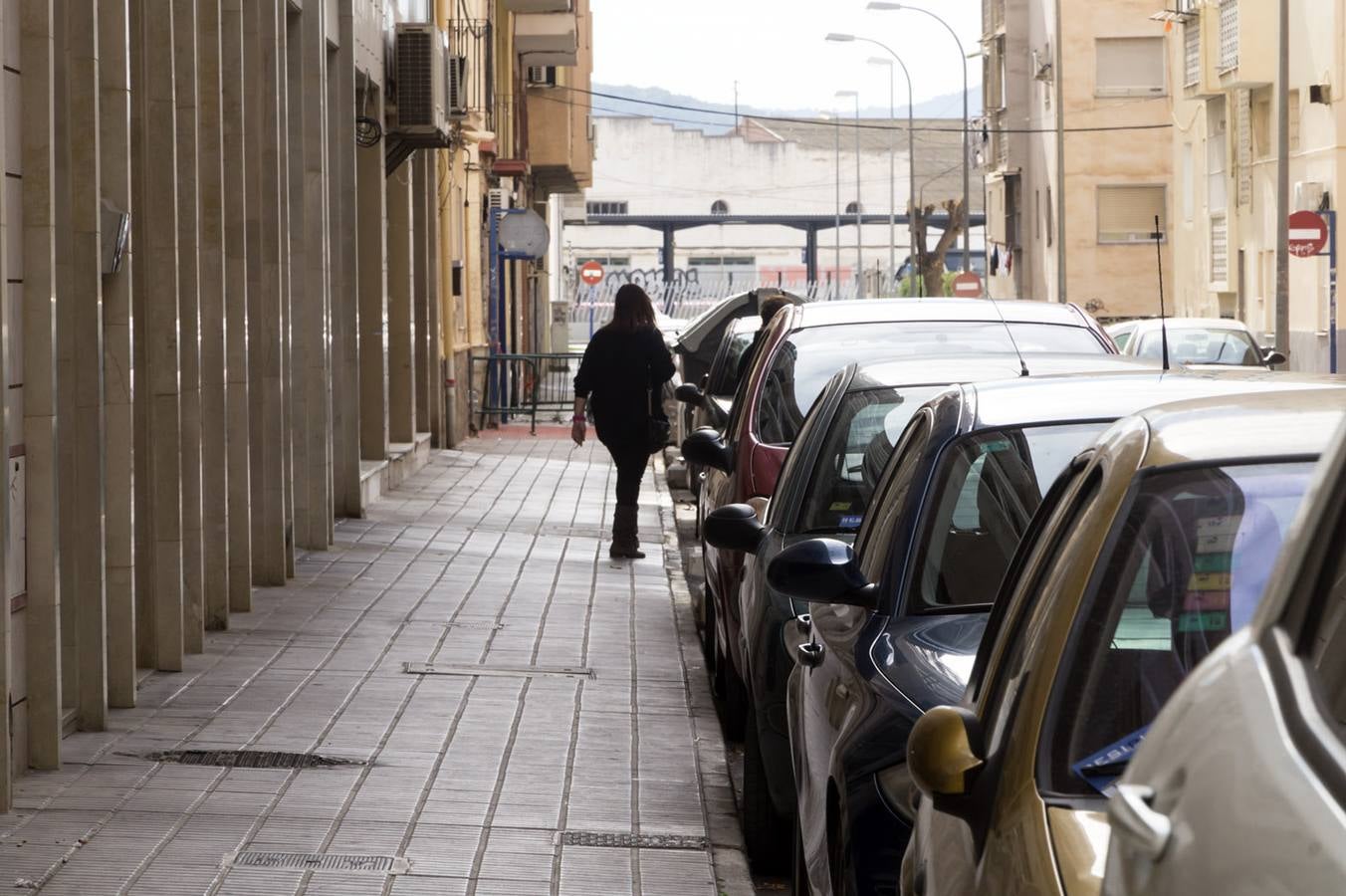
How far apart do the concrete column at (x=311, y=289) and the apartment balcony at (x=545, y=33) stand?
24772mm

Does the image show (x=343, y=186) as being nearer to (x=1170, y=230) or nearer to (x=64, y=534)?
(x=64, y=534)

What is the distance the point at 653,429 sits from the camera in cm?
1490

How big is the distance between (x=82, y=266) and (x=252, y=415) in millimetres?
4607

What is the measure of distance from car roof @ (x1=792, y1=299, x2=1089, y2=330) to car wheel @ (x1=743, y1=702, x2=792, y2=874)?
110 inches

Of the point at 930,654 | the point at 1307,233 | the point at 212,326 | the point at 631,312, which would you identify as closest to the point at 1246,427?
the point at 930,654

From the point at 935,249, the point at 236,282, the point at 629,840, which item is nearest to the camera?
the point at 629,840

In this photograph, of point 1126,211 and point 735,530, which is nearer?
point 735,530

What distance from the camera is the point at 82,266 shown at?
800cm

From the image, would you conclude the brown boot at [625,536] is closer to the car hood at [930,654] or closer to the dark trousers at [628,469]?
the dark trousers at [628,469]

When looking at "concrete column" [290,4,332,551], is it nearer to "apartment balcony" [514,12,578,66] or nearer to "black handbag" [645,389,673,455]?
"black handbag" [645,389,673,455]

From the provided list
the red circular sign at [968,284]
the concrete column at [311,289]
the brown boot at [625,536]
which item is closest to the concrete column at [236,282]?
the concrete column at [311,289]

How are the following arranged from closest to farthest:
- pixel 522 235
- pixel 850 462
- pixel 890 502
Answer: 1. pixel 890 502
2. pixel 850 462
3. pixel 522 235

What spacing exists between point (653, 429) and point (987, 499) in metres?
9.84

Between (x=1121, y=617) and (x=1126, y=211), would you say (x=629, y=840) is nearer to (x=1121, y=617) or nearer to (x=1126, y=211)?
(x=1121, y=617)
